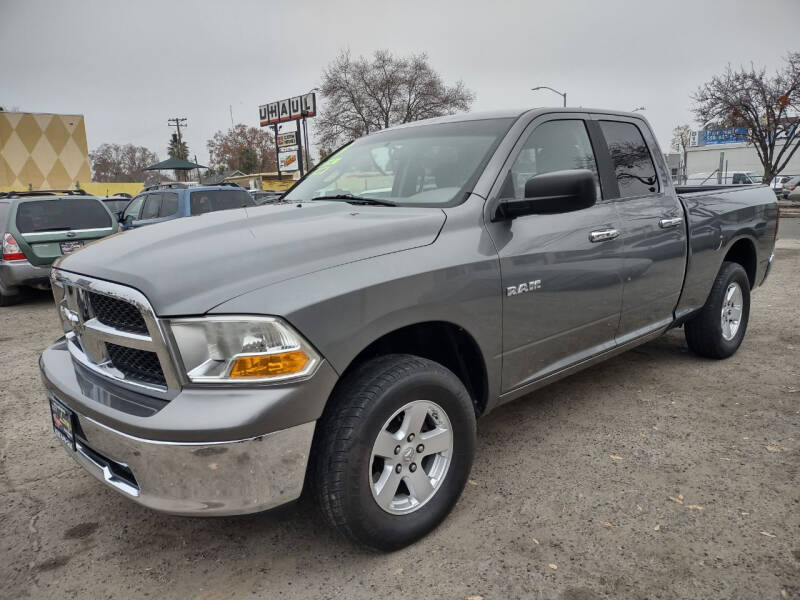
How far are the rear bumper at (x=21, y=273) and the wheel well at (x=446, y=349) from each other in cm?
710

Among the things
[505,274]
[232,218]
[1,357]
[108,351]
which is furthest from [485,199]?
[1,357]

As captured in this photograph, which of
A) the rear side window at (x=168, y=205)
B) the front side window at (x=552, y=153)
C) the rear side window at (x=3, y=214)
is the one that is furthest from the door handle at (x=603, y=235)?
the rear side window at (x=168, y=205)

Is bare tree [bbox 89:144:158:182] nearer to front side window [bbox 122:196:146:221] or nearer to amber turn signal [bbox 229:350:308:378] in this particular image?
front side window [bbox 122:196:146:221]

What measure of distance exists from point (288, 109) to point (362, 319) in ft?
141

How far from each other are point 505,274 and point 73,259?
1929 mm

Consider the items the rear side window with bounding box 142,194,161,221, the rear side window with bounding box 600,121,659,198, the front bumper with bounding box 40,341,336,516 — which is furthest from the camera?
the rear side window with bounding box 142,194,161,221

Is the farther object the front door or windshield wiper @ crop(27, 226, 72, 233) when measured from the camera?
windshield wiper @ crop(27, 226, 72, 233)

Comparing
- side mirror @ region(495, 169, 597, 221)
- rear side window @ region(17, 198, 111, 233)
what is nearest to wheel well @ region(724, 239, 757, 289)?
side mirror @ region(495, 169, 597, 221)

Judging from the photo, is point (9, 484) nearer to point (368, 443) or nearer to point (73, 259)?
point (73, 259)

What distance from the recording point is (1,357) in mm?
5668

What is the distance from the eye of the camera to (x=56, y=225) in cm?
825

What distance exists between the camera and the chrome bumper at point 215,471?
1924 millimetres

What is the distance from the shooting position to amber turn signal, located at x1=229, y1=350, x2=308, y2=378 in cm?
197

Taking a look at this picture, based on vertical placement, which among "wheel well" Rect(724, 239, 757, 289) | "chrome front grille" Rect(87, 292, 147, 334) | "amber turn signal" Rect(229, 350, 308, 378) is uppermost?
"chrome front grille" Rect(87, 292, 147, 334)
